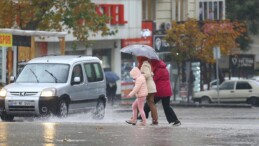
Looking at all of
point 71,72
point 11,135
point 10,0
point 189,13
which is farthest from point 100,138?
point 189,13

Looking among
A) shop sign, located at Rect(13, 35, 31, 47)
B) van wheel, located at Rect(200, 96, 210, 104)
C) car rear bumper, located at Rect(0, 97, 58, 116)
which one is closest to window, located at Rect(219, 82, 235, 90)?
van wheel, located at Rect(200, 96, 210, 104)

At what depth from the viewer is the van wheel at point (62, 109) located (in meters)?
23.8

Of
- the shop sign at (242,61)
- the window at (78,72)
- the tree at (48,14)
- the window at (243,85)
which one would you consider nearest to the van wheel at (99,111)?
the window at (78,72)

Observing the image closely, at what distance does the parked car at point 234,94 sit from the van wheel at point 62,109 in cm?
2236

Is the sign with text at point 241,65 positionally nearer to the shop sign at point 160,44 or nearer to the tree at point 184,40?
the shop sign at point 160,44

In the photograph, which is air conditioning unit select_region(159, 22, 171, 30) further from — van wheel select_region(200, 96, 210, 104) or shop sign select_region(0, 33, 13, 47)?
shop sign select_region(0, 33, 13, 47)

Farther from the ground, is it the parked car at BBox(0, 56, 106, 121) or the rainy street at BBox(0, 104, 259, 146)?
the parked car at BBox(0, 56, 106, 121)

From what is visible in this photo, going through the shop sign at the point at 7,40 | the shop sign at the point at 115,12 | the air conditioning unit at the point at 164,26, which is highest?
the shop sign at the point at 115,12

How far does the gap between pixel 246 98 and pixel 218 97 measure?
→ 141 centimetres

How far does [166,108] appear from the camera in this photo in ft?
66.0

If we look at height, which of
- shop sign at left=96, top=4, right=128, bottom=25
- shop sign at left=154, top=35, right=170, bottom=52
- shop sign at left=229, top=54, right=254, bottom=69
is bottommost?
shop sign at left=229, top=54, right=254, bottom=69

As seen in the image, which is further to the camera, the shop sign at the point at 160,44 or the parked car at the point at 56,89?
the shop sign at the point at 160,44

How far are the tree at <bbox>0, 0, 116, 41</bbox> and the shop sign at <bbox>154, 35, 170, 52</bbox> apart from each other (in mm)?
15909

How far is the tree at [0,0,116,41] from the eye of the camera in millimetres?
33812
